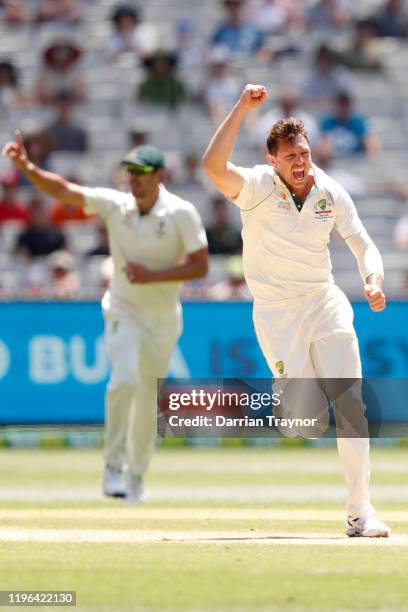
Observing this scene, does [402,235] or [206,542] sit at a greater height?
[206,542]

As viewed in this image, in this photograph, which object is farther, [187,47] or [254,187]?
[187,47]

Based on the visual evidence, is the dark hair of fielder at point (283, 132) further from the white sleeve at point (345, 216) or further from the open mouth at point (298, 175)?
the white sleeve at point (345, 216)

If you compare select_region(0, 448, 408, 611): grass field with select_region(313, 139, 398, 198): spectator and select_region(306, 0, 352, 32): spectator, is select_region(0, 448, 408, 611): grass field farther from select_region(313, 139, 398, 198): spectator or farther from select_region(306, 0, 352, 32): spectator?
select_region(306, 0, 352, 32): spectator

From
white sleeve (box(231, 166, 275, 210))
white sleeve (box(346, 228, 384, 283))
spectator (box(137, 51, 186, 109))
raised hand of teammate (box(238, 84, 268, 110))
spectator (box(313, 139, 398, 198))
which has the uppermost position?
raised hand of teammate (box(238, 84, 268, 110))

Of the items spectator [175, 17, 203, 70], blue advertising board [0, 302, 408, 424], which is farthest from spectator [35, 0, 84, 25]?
A: blue advertising board [0, 302, 408, 424]

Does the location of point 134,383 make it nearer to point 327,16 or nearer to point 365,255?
point 365,255

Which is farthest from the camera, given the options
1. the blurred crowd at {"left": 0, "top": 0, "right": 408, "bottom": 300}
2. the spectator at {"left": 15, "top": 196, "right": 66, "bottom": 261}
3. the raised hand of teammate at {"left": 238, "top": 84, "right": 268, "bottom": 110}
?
the blurred crowd at {"left": 0, "top": 0, "right": 408, "bottom": 300}

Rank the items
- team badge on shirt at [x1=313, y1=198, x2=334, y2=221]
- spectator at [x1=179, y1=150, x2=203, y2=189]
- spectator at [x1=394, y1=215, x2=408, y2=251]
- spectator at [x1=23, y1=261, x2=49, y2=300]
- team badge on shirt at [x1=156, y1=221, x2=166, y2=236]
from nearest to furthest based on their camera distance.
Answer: team badge on shirt at [x1=313, y1=198, x2=334, y2=221], team badge on shirt at [x1=156, y1=221, x2=166, y2=236], spectator at [x1=23, y1=261, x2=49, y2=300], spectator at [x1=394, y1=215, x2=408, y2=251], spectator at [x1=179, y1=150, x2=203, y2=189]

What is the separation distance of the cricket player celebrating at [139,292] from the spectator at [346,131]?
9893 mm

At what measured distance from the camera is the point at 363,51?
21906mm

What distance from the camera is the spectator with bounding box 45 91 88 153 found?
20.2 meters

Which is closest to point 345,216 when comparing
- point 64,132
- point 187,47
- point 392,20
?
point 64,132

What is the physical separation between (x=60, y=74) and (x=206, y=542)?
46.8 ft

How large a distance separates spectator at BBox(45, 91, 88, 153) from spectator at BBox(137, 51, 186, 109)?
113 cm
